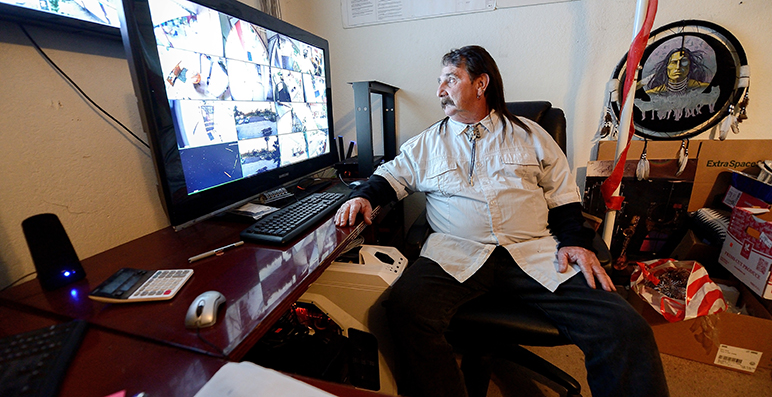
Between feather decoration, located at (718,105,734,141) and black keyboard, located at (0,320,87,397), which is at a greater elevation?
feather decoration, located at (718,105,734,141)

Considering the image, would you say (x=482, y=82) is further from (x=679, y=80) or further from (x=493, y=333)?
(x=679, y=80)

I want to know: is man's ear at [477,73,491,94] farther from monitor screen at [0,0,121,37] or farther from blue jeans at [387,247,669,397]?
monitor screen at [0,0,121,37]

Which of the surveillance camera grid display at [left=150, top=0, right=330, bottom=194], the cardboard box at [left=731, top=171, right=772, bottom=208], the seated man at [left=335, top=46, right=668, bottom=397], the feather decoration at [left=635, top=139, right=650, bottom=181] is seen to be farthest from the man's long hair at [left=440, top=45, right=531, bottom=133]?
the cardboard box at [left=731, top=171, right=772, bottom=208]

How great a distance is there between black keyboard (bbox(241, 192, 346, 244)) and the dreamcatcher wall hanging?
4.94 feet

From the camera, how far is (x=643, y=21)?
48.6 inches

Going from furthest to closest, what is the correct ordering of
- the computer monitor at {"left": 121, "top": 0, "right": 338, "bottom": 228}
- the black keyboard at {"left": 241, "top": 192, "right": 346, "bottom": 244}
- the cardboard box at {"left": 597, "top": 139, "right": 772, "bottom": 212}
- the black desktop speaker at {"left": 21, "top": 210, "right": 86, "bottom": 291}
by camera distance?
the cardboard box at {"left": 597, "top": 139, "right": 772, "bottom": 212} < the black keyboard at {"left": 241, "top": 192, "right": 346, "bottom": 244} < the computer monitor at {"left": 121, "top": 0, "right": 338, "bottom": 228} < the black desktop speaker at {"left": 21, "top": 210, "right": 86, "bottom": 291}

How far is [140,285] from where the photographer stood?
0.66 metres

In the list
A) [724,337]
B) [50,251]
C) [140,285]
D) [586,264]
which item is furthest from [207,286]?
[724,337]

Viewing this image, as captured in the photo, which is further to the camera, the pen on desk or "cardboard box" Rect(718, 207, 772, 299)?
"cardboard box" Rect(718, 207, 772, 299)

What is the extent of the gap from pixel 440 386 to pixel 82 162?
1.23 meters

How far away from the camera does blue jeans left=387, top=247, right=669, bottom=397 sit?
0.80 metres

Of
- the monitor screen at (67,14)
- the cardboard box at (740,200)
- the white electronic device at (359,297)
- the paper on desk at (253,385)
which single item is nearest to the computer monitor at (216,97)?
the monitor screen at (67,14)

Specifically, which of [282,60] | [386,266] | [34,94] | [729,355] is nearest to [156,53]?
[34,94]

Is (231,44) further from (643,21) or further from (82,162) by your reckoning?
(643,21)
